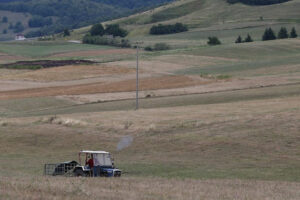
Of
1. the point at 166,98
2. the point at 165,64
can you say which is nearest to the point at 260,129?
the point at 166,98

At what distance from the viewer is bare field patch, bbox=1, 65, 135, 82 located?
309ft

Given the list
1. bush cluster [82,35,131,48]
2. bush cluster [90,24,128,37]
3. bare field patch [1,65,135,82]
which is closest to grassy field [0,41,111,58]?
bush cluster [82,35,131,48]

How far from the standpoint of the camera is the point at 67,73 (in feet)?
319

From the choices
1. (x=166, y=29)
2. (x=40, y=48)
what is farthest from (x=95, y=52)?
(x=166, y=29)

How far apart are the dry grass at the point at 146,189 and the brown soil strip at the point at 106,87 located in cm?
4998

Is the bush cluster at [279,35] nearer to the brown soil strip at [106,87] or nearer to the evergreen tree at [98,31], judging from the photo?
the evergreen tree at [98,31]

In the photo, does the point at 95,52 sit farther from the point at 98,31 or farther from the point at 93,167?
the point at 93,167

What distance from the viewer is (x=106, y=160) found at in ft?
98.7

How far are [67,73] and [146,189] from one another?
74469 mm

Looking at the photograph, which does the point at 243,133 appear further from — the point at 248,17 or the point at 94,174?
the point at 248,17

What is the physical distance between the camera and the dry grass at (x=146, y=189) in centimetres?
2067

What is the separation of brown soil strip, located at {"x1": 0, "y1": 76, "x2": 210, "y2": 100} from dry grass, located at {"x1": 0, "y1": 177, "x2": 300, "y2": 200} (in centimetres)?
4998

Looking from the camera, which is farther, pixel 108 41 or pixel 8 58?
pixel 108 41

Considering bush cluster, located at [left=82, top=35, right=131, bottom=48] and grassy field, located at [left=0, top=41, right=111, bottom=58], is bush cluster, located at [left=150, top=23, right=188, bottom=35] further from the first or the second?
grassy field, located at [left=0, top=41, right=111, bottom=58]
